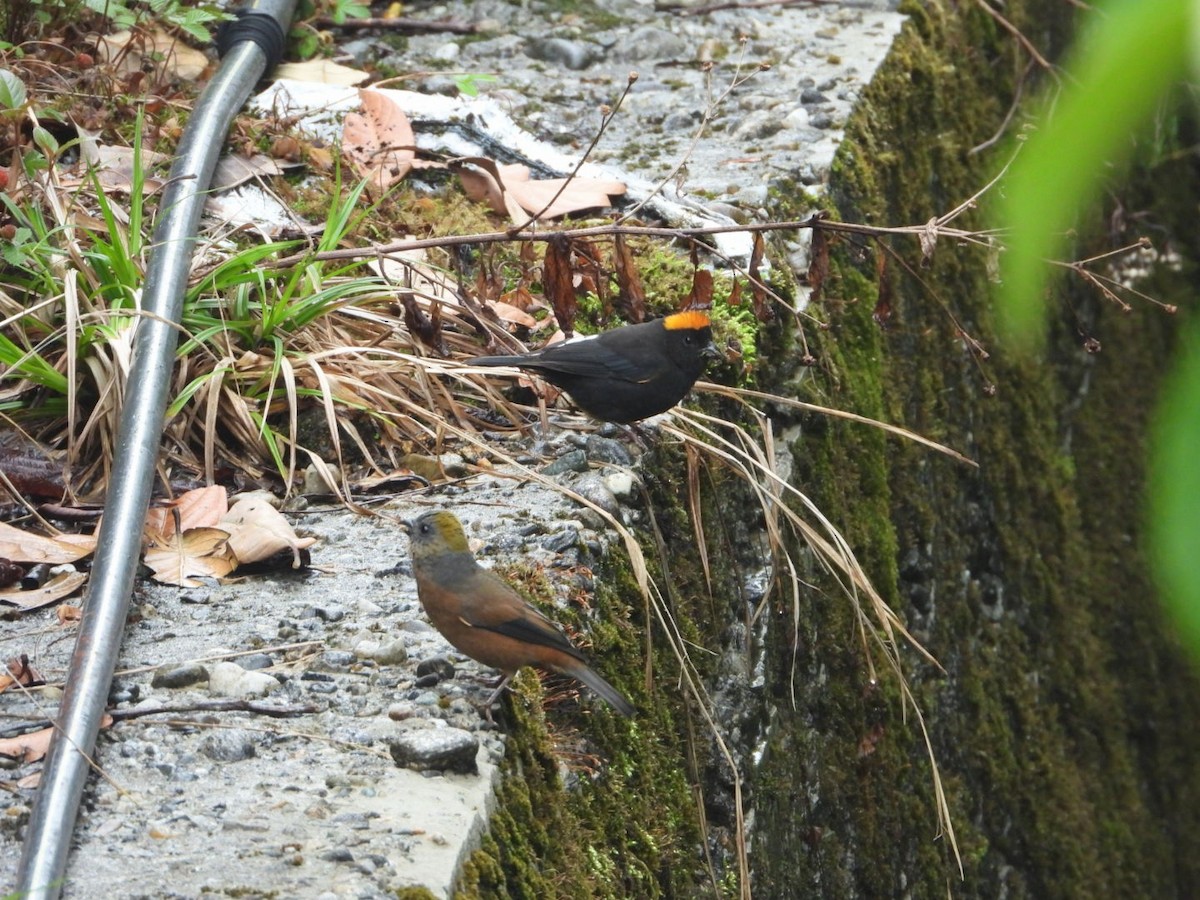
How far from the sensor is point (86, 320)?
334 cm

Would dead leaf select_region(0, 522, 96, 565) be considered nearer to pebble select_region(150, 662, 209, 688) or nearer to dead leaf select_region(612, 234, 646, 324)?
pebble select_region(150, 662, 209, 688)

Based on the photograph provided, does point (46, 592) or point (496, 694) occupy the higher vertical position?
point (496, 694)

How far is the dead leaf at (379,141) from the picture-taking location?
438 centimetres

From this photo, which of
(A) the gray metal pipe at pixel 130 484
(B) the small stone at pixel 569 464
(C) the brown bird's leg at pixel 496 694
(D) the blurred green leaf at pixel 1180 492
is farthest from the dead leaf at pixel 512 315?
(D) the blurred green leaf at pixel 1180 492

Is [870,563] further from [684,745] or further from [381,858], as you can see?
[381,858]

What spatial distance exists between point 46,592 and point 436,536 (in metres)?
0.86

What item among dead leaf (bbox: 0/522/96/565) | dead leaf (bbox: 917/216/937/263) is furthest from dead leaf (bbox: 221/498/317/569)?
dead leaf (bbox: 917/216/937/263)

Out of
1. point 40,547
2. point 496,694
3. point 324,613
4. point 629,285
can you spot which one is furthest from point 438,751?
point 629,285

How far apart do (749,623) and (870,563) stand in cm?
93

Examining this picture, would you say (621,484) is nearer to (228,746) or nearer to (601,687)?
(601,687)

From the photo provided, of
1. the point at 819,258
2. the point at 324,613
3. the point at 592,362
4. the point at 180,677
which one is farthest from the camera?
the point at 819,258

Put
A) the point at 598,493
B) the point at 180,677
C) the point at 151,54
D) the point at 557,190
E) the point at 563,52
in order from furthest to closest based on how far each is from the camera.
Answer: the point at 563,52, the point at 151,54, the point at 557,190, the point at 598,493, the point at 180,677

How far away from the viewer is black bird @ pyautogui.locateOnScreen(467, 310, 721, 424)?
3389 millimetres

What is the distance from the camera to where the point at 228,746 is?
224 cm
